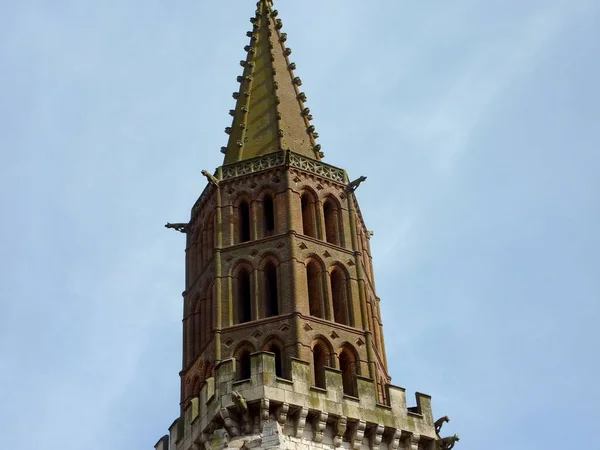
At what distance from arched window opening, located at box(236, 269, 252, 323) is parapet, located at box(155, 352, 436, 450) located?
3.43 meters

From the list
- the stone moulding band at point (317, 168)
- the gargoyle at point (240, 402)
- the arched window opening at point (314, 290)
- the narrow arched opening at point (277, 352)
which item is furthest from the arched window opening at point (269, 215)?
the gargoyle at point (240, 402)

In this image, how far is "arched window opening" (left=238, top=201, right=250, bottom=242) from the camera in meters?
35.8

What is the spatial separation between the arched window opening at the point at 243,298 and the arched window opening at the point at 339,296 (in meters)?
2.53

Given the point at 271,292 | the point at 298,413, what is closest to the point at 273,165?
the point at 271,292

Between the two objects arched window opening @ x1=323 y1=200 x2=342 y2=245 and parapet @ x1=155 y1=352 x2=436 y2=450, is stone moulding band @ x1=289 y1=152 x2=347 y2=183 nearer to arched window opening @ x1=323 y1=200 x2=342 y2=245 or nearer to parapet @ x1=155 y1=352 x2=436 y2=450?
arched window opening @ x1=323 y1=200 x2=342 y2=245

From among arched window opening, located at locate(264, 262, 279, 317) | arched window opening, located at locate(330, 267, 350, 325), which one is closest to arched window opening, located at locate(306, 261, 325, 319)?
arched window opening, located at locate(330, 267, 350, 325)

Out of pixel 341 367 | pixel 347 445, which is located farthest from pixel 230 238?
pixel 347 445

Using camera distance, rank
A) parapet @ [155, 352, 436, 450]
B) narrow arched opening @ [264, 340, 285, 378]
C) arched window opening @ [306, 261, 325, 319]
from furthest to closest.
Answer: arched window opening @ [306, 261, 325, 319] < narrow arched opening @ [264, 340, 285, 378] < parapet @ [155, 352, 436, 450]

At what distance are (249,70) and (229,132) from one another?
3.11 m

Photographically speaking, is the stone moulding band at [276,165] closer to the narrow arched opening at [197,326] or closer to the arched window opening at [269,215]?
the arched window opening at [269,215]

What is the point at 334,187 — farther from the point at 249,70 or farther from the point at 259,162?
the point at 249,70

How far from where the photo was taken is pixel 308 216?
119ft

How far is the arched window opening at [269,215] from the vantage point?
3566 centimetres

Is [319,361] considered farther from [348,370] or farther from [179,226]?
[179,226]
